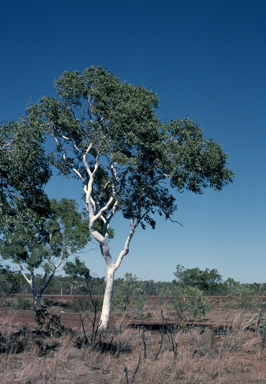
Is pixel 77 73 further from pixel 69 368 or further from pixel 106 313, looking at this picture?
pixel 69 368

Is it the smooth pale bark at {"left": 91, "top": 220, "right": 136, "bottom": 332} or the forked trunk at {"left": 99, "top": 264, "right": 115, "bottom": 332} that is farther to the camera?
the smooth pale bark at {"left": 91, "top": 220, "right": 136, "bottom": 332}

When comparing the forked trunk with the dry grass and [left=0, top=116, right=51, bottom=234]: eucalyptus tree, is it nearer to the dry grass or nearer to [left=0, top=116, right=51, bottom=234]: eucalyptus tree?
the dry grass

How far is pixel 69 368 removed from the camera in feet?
23.7

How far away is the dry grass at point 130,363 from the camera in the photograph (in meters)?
6.61

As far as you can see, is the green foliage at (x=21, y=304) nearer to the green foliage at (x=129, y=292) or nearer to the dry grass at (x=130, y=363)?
the green foliage at (x=129, y=292)

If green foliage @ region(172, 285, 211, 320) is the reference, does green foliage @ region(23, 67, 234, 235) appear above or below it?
above

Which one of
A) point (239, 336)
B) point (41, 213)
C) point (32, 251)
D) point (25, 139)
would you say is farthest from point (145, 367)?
point (32, 251)

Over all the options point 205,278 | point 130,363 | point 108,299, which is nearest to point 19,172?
point 130,363

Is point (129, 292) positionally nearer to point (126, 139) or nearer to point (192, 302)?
point (192, 302)

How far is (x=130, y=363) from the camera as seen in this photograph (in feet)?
25.5

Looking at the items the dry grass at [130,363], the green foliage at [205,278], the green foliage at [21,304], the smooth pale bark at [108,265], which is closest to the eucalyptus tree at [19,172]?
the dry grass at [130,363]

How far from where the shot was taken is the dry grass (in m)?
6.61

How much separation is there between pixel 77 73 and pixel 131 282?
1602cm

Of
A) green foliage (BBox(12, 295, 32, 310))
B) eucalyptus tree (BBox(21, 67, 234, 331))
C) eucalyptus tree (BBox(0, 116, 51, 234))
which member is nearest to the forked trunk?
eucalyptus tree (BBox(21, 67, 234, 331))
